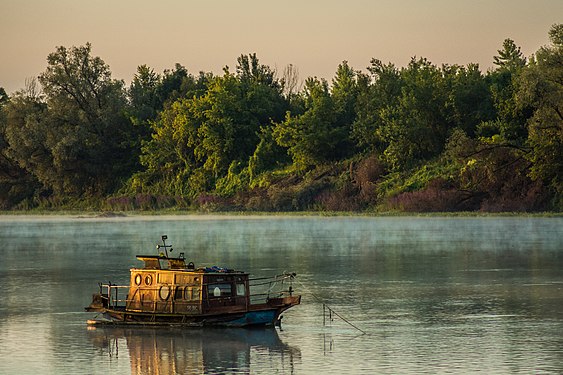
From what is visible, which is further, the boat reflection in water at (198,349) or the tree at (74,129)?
the tree at (74,129)

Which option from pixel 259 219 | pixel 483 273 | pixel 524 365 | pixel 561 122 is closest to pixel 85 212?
pixel 259 219

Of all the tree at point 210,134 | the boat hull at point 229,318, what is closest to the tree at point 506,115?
the tree at point 210,134

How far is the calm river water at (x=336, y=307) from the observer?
31.1m

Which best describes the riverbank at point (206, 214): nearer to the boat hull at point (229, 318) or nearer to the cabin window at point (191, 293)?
the boat hull at point (229, 318)

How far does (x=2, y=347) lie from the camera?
1344 inches

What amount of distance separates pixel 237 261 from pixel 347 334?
2487 cm

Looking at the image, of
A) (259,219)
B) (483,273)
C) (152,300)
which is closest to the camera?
(152,300)

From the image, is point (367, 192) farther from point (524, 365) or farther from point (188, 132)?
point (524, 365)

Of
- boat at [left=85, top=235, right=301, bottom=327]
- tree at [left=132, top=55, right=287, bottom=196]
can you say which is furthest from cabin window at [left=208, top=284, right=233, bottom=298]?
tree at [left=132, top=55, right=287, bottom=196]

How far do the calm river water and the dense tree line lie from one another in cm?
1742

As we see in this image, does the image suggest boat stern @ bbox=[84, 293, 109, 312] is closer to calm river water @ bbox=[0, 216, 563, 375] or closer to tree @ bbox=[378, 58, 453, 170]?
calm river water @ bbox=[0, 216, 563, 375]

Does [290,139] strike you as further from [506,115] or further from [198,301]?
[198,301]

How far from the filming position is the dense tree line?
3964 inches

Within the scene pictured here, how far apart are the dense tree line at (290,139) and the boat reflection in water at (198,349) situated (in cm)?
6275
